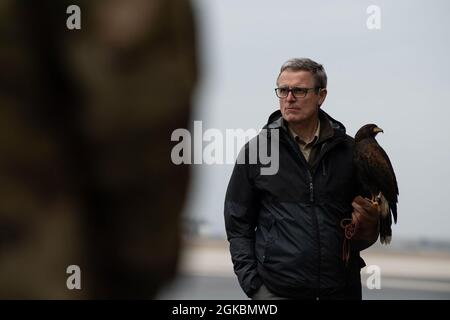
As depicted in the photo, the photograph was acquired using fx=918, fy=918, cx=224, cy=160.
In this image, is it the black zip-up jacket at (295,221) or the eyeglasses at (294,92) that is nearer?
the black zip-up jacket at (295,221)

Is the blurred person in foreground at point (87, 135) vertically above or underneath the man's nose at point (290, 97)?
above

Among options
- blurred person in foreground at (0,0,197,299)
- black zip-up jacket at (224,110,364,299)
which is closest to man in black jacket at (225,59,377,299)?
black zip-up jacket at (224,110,364,299)

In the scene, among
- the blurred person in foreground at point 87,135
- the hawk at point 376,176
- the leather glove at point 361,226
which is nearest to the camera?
the blurred person in foreground at point 87,135

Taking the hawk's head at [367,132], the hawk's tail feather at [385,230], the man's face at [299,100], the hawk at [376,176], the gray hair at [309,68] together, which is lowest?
the hawk's tail feather at [385,230]

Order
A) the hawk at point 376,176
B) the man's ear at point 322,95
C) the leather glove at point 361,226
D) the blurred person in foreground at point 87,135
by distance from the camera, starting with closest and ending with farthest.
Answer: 1. the blurred person in foreground at point 87,135
2. the leather glove at point 361,226
3. the hawk at point 376,176
4. the man's ear at point 322,95

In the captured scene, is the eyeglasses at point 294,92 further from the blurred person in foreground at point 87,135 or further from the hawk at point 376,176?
the blurred person in foreground at point 87,135

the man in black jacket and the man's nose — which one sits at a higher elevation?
the man's nose

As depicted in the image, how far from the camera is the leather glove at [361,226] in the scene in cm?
332

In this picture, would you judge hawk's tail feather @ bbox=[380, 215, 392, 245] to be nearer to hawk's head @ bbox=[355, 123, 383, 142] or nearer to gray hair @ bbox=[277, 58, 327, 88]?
hawk's head @ bbox=[355, 123, 383, 142]

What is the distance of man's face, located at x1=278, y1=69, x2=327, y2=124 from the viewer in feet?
11.4

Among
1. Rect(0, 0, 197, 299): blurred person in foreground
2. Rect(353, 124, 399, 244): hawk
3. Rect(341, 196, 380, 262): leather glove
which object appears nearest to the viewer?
Rect(0, 0, 197, 299): blurred person in foreground

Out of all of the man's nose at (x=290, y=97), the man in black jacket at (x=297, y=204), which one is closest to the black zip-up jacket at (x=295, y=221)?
the man in black jacket at (x=297, y=204)
